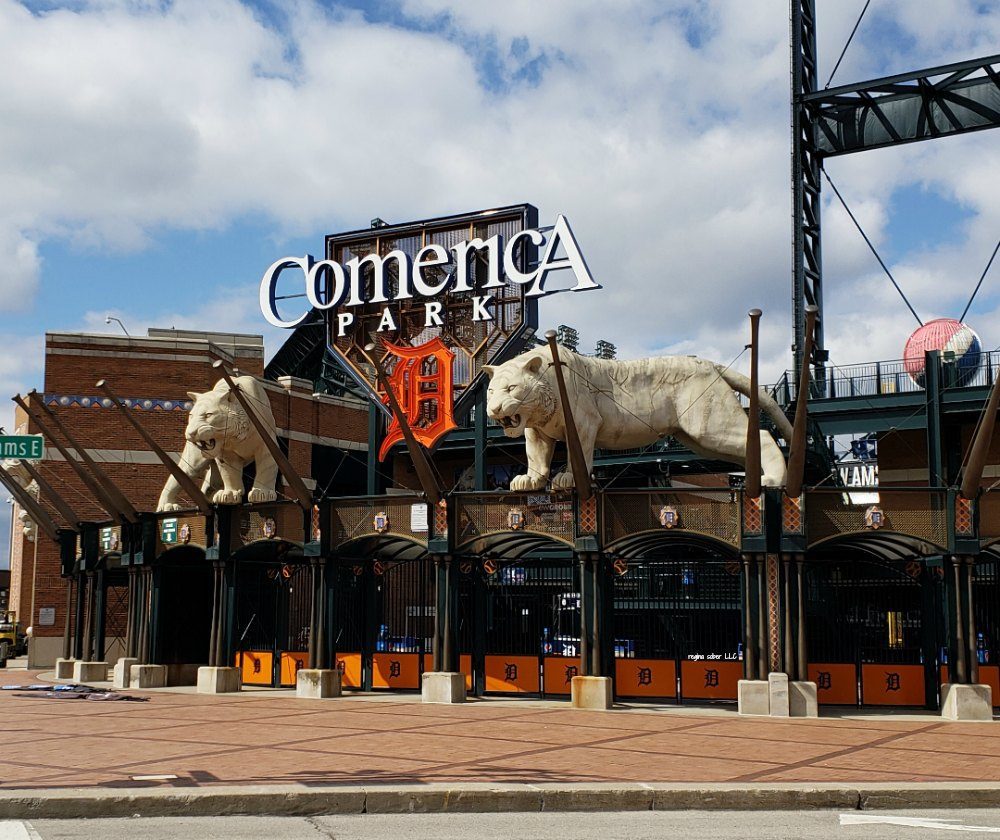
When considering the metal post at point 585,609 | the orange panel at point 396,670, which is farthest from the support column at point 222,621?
the metal post at point 585,609

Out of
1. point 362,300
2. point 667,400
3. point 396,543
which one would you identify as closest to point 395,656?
point 396,543

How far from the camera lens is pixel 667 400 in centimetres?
2572

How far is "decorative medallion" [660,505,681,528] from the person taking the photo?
2325cm

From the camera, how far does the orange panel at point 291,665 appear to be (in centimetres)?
2897

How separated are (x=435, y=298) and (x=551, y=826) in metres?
24.3

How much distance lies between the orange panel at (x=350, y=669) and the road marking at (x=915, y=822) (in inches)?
692

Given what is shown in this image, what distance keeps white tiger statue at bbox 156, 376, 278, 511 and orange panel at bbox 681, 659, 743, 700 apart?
10437 mm

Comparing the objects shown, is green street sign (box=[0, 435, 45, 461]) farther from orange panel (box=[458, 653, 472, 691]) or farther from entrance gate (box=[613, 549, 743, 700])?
entrance gate (box=[613, 549, 743, 700])

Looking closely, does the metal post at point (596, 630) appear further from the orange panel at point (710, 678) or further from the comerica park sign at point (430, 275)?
the comerica park sign at point (430, 275)

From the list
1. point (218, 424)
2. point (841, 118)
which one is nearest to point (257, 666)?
point (218, 424)

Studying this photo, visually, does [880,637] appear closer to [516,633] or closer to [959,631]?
[959,631]

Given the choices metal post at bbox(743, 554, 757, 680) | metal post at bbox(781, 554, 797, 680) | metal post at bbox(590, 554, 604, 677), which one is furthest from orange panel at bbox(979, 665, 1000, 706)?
metal post at bbox(590, 554, 604, 677)

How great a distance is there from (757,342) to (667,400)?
14.1ft

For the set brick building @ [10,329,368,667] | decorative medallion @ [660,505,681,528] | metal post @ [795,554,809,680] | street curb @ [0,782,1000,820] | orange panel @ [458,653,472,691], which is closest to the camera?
street curb @ [0,782,1000,820]
